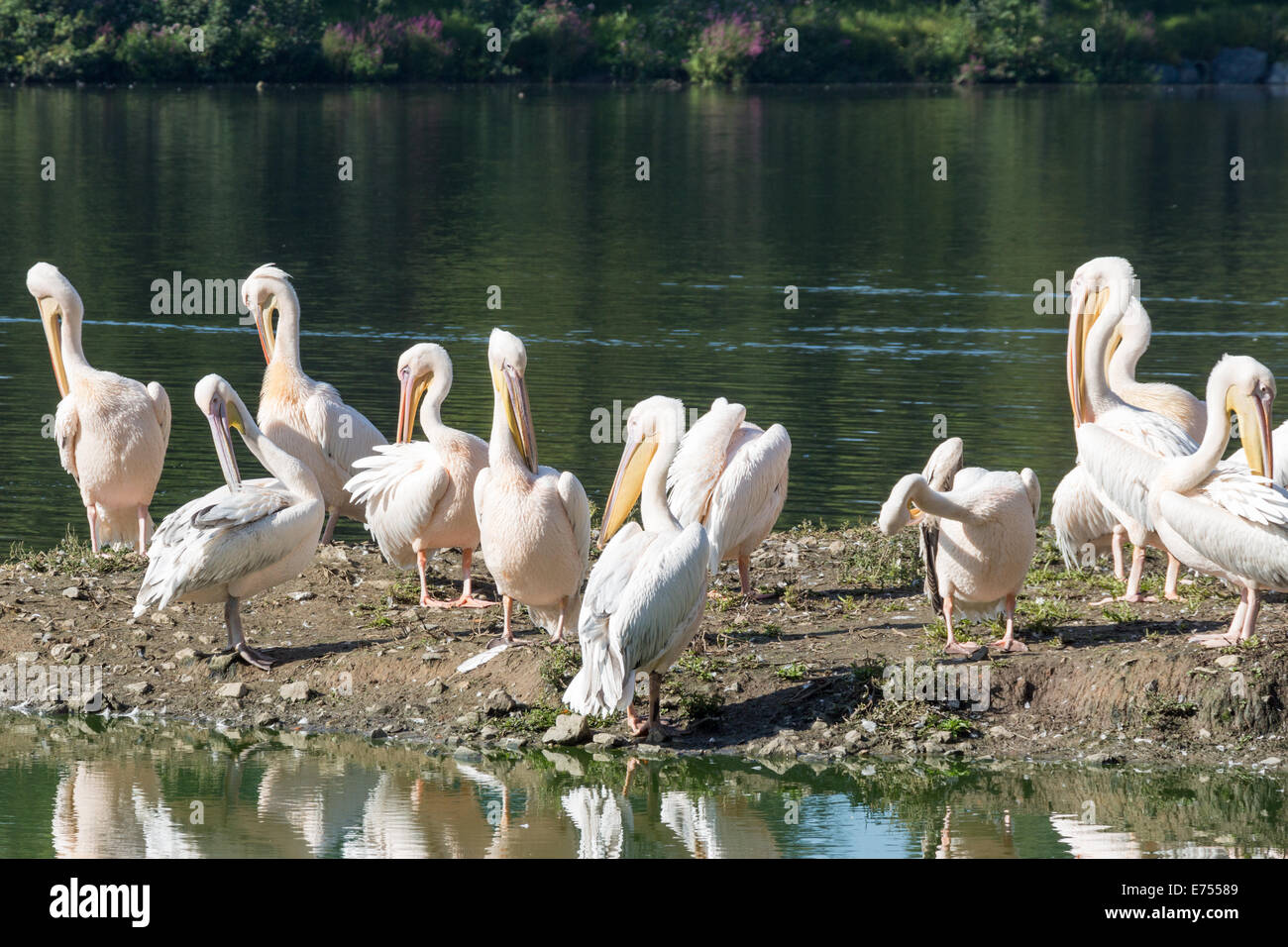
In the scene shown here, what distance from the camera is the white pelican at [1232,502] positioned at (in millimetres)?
7082

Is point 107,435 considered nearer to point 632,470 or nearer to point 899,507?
point 632,470

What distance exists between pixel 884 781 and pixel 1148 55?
52262 mm

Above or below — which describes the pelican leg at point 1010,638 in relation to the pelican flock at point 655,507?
below

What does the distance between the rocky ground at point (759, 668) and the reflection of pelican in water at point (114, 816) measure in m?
0.52

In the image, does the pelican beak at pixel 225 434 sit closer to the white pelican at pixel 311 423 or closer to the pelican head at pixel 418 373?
the white pelican at pixel 311 423

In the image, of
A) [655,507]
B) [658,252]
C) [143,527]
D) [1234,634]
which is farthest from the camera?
[658,252]

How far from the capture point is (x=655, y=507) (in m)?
7.29

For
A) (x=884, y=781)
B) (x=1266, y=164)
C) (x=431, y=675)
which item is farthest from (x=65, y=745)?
(x=1266, y=164)

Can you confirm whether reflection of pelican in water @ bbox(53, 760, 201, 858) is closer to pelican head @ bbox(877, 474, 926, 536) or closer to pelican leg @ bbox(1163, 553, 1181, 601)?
pelican head @ bbox(877, 474, 926, 536)

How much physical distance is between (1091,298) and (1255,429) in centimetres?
212

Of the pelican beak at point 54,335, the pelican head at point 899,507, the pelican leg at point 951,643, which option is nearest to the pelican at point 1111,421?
the pelican leg at point 951,643

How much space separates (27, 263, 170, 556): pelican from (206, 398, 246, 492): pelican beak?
1.37 m

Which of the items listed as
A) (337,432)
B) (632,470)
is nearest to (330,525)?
(337,432)

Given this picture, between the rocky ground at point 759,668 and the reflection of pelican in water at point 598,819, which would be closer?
the reflection of pelican in water at point 598,819
